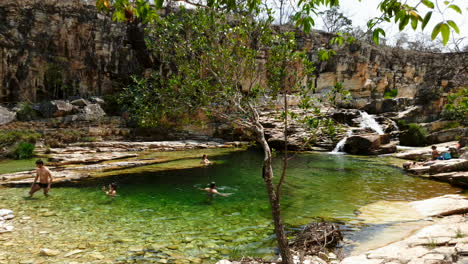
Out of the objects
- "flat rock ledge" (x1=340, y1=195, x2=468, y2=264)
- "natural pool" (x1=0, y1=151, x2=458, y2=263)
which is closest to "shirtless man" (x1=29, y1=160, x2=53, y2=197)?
"natural pool" (x1=0, y1=151, x2=458, y2=263)

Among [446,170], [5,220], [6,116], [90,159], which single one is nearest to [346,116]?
[446,170]

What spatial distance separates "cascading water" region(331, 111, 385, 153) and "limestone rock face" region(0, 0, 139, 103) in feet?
89.6

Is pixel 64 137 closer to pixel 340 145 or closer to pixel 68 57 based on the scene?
pixel 68 57

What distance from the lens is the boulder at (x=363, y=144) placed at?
2509 centimetres

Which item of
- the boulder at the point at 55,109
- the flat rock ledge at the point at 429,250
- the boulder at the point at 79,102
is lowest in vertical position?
the flat rock ledge at the point at 429,250

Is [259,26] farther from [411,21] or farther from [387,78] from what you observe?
[387,78]

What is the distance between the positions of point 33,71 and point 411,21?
130 feet

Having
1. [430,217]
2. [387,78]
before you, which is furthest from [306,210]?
[387,78]

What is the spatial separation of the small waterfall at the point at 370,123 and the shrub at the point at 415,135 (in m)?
2.55

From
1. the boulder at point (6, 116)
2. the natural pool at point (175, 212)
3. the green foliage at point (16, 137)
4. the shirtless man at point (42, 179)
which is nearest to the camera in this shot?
the natural pool at point (175, 212)

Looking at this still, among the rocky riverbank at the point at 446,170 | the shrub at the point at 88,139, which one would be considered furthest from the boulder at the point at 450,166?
the shrub at the point at 88,139

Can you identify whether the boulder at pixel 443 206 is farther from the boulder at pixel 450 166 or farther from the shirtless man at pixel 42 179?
the shirtless man at pixel 42 179

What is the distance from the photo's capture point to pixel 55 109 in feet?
98.4

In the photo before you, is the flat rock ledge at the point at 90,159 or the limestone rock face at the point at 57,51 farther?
the limestone rock face at the point at 57,51
